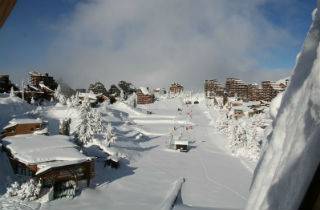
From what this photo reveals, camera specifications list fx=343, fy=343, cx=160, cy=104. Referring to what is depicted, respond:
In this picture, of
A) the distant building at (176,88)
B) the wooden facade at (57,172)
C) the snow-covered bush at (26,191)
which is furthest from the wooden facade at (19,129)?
the distant building at (176,88)

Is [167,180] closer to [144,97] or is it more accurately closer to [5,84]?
[5,84]

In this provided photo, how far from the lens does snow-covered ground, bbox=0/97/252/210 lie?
27422mm

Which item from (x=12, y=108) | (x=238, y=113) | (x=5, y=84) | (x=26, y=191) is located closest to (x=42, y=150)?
(x=26, y=191)

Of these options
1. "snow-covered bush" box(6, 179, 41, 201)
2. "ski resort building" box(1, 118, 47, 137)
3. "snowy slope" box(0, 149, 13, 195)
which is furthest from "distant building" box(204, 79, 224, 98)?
"snow-covered bush" box(6, 179, 41, 201)

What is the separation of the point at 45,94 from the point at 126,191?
58945 millimetres

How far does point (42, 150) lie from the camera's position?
101 ft

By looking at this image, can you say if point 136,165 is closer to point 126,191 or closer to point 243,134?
point 126,191

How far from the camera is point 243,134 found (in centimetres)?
5997

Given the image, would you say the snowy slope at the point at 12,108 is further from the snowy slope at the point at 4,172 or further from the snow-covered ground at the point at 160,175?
the snowy slope at the point at 4,172

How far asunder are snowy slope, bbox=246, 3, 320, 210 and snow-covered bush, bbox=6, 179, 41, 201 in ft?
88.3

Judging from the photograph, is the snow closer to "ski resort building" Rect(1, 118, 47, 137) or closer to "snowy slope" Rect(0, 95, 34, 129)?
"ski resort building" Rect(1, 118, 47, 137)

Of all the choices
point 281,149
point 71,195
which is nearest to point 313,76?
point 281,149

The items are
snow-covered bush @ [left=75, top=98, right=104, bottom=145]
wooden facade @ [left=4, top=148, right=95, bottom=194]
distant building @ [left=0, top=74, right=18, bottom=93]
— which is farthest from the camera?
distant building @ [left=0, top=74, right=18, bottom=93]

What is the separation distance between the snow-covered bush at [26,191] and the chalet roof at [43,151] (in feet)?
4.35
